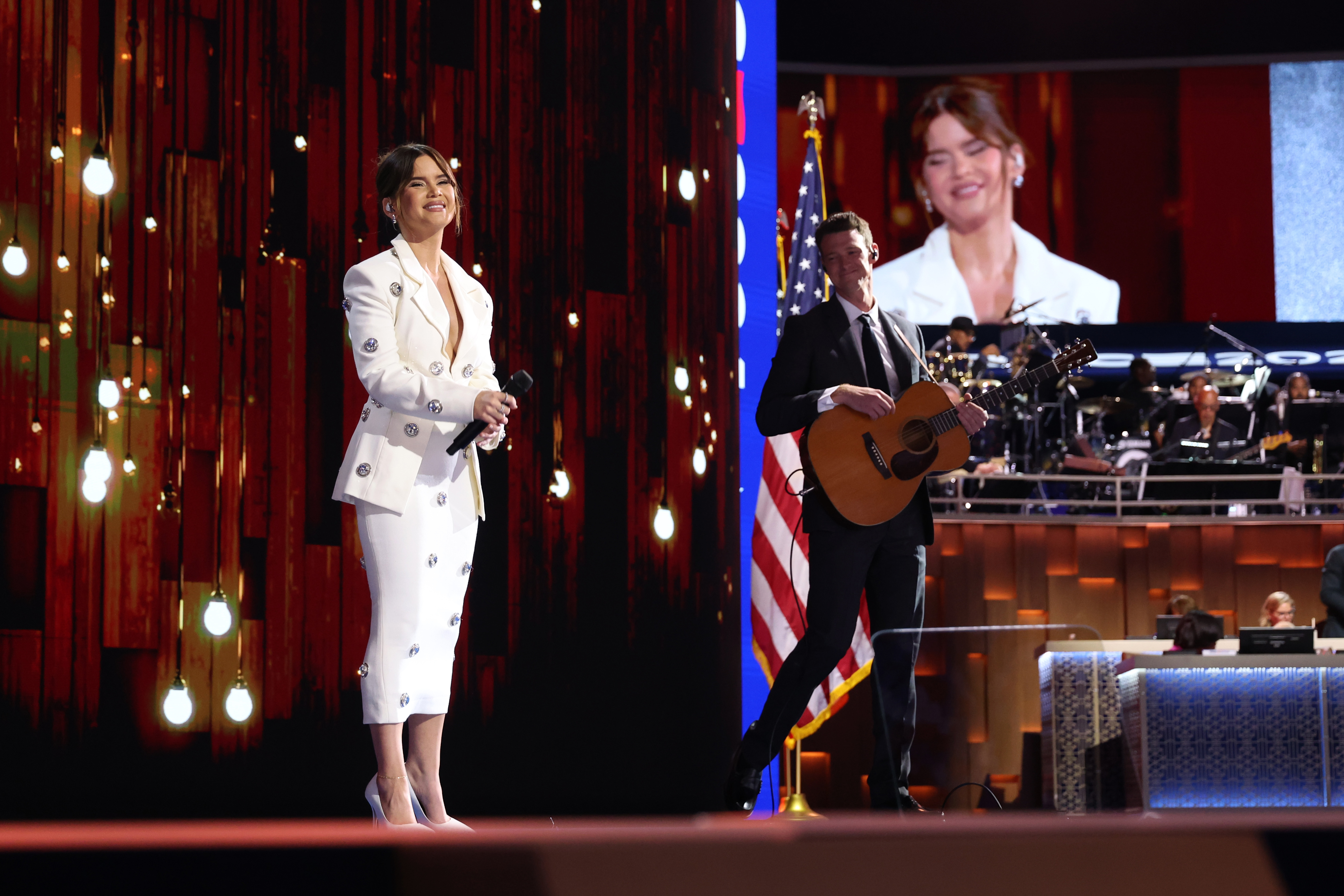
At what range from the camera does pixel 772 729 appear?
2.95 m

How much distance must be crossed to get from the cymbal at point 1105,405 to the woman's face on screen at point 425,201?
764cm

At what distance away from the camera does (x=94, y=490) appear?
273 centimetres

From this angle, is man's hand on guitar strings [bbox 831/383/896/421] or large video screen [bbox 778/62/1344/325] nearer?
man's hand on guitar strings [bbox 831/383/896/421]

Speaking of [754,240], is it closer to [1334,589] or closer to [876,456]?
[876,456]

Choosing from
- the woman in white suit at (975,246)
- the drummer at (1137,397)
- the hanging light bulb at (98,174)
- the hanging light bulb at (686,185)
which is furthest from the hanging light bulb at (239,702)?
the woman in white suit at (975,246)

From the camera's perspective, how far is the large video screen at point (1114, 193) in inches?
500

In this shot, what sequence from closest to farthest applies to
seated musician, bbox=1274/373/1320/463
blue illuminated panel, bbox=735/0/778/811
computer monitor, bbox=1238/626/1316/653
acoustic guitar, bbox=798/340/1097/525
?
→ acoustic guitar, bbox=798/340/1097/525 → computer monitor, bbox=1238/626/1316/653 → blue illuminated panel, bbox=735/0/778/811 → seated musician, bbox=1274/373/1320/463

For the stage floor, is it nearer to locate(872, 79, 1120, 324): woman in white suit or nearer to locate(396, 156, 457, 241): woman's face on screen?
locate(396, 156, 457, 241): woman's face on screen

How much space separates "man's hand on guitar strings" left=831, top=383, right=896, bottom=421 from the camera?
2863mm

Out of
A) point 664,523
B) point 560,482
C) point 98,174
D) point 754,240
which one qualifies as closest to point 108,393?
point 98,174

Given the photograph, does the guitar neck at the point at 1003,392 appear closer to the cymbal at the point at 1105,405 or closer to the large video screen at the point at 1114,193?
the cymbal at the point at 1105,405

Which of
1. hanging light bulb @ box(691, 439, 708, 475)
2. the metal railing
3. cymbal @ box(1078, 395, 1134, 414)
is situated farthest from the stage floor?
cymbal @ box(1078, 395, 1134, 414)

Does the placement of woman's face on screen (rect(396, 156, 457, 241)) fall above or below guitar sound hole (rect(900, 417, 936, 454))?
above

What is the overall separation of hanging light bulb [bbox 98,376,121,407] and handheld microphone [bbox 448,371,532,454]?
31.7 inches
